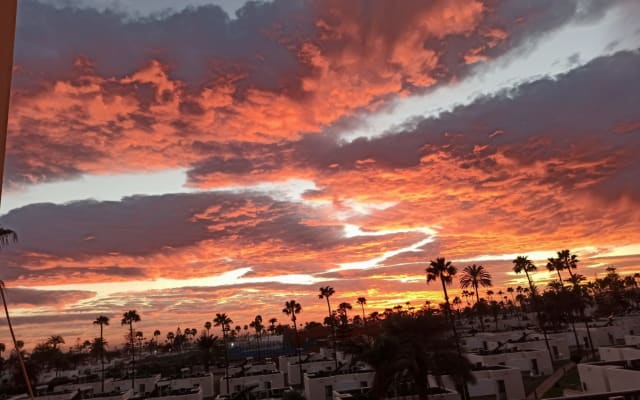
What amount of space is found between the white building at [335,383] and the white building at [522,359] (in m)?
13.6

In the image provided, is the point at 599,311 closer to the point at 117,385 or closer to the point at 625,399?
the point at 117,385

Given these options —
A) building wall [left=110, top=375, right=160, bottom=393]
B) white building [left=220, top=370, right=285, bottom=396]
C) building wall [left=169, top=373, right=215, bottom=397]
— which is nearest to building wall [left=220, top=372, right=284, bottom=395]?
white building [left=220, top=370, right=285, bottom=396]

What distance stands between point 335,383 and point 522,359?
23.8 metres

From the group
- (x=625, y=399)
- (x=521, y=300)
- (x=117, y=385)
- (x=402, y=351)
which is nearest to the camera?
(x=625, y=399)

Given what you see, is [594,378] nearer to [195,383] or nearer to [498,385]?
[498,385]

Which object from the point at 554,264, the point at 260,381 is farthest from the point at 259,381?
the point at 554,264

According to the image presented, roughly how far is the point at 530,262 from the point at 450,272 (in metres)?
39.4

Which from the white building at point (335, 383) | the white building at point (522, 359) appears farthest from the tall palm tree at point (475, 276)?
the white building at point (335, 383)

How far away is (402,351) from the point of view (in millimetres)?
26719

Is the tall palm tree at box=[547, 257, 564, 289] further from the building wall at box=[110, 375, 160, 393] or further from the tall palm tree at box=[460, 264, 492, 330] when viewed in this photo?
the building wall at box=[110, 375, 160, 393]

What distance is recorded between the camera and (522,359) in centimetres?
5225

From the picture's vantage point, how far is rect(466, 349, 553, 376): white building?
50.2m

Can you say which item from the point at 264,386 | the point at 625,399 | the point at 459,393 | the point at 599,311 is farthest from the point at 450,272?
the point at 599,311

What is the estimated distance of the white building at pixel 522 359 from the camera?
50188mm
